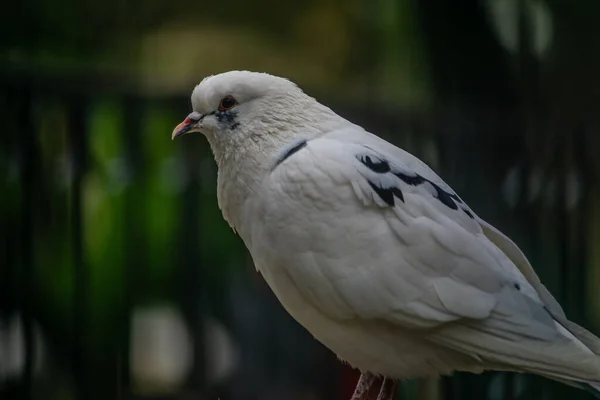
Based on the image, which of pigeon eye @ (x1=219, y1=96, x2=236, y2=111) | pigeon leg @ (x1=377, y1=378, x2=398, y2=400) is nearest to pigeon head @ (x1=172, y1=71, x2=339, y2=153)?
pigeon eye @ (x1=219, y1=96, x2=236, y2=111)

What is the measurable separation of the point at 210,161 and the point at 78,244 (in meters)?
0.43

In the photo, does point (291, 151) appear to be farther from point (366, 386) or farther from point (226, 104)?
point (366, 386)

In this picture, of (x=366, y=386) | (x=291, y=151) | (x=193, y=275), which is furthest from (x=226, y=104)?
(x=193, y=275)

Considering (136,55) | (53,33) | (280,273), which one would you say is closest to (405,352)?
(280,273)

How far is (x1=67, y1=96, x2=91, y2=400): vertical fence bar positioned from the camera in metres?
2.21

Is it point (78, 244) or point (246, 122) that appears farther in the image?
point (78, 244)

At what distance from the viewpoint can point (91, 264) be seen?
2219 mm

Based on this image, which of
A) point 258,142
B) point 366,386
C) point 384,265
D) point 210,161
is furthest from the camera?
point 210,161

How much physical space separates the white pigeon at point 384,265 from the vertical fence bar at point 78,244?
99cm

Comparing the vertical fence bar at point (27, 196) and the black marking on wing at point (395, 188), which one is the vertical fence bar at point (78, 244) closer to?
the vertical fence bar at point (27, 196)

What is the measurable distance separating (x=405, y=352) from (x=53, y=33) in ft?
4.95

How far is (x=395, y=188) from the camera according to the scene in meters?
1.25

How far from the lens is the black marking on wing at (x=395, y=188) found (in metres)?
1.24

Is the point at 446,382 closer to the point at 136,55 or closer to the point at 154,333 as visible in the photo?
the point at 154,333
